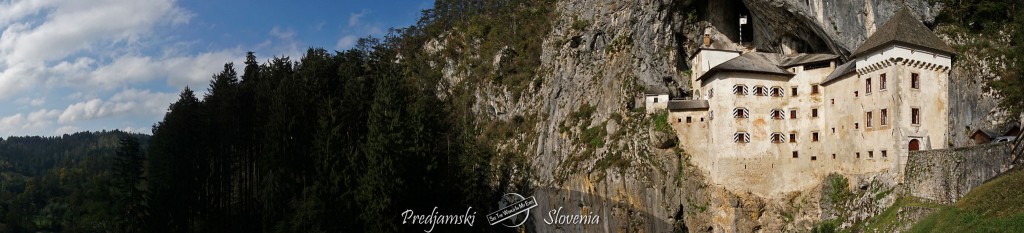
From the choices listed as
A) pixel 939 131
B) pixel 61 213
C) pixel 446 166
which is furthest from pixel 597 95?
pixel 61 213

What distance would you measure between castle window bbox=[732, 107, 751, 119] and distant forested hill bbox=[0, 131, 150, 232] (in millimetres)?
42251

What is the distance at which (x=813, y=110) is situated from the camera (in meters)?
44.2

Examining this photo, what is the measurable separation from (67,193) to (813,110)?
373ft

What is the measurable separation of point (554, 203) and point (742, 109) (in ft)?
55.6

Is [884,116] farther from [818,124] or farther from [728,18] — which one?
[728,18]

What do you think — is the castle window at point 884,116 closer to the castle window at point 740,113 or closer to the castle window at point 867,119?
the castle window at point 867,119

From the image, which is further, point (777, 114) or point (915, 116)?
point (777, 114)

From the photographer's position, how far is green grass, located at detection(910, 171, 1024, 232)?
2380 cm

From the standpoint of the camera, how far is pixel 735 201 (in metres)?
45.0

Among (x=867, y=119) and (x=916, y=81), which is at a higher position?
(x=916, y=81)

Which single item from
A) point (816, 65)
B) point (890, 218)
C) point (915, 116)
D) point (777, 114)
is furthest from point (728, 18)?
point (890, 218)

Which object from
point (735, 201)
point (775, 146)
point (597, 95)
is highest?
point (597, 95)

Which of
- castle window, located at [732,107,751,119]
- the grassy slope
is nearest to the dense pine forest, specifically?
castle window, located at [732,107,751,119]

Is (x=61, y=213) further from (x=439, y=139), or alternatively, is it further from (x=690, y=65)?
(x=690, y=65)
